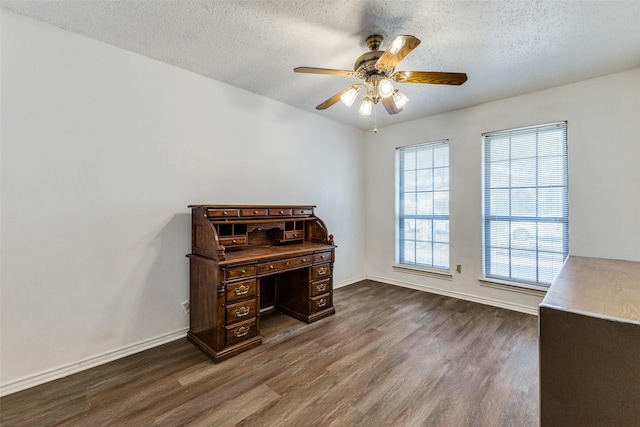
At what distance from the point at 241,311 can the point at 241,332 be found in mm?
181

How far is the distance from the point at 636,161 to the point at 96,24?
4.80 metres

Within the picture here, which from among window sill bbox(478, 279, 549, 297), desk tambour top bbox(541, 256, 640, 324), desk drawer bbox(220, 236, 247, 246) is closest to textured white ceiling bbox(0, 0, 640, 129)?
desk drawer bbox(220, 236, 247, 246)

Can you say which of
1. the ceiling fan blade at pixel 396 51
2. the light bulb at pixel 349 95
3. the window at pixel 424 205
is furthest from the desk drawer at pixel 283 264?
the window at pixel 424 205

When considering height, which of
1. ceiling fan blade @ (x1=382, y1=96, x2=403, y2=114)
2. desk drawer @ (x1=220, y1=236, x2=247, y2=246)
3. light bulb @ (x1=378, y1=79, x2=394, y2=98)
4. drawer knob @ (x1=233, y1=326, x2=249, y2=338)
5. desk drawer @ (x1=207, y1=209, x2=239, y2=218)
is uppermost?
ceiling fan blade @ (x1=382, y1=96, x2=403, y2=114)

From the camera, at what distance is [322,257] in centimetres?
312

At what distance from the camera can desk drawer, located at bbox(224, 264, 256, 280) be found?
2315mm

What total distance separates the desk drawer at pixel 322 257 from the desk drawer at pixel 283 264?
0.22 ft

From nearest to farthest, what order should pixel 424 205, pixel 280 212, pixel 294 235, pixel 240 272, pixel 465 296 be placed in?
pixel 240 272, pixel 280 212, pixel 294 235, pixel 465 296, pixel 424 205

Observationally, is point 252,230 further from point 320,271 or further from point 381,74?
point 381,74

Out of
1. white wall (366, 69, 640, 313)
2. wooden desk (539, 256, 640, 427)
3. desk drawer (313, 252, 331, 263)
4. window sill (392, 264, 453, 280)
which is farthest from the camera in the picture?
window sill (392, 264, 453, 280)

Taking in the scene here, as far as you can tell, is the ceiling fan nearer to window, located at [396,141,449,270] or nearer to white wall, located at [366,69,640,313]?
white wall, located at [366,69,640,313]

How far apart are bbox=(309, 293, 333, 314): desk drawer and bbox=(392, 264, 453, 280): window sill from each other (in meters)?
1.66

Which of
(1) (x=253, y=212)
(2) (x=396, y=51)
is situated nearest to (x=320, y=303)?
(1) (x=253, y=212)

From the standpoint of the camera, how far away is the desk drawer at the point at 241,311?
2.34 meters
